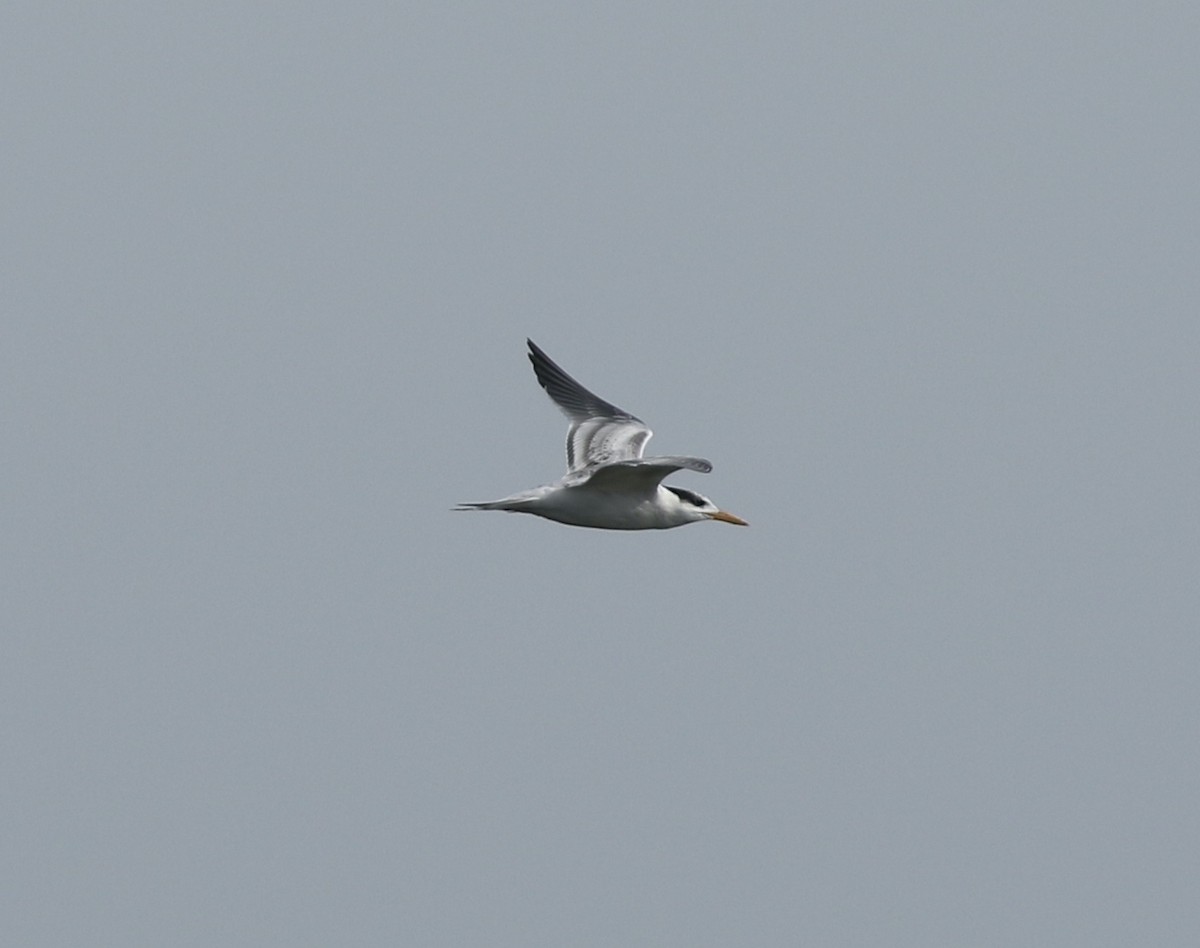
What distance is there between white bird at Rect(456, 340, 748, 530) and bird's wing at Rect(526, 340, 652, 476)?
0.01m

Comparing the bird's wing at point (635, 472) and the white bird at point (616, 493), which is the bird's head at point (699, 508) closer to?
the white bird at point (616, 493)

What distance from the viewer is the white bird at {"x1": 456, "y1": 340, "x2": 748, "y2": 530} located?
48.6 ft

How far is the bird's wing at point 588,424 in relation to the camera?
56.8 feet

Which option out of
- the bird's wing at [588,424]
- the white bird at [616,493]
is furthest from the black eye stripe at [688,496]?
the bird's wing at [588,424]

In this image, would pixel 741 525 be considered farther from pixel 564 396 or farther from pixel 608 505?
pixel 564 396

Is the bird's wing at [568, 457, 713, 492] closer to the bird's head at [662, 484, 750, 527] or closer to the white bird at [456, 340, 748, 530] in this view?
the white bird at [456, 340, 748, 530]

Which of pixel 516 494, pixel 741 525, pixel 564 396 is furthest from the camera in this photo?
pixel 564 396

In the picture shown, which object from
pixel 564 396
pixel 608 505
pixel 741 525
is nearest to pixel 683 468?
pixel 608 505

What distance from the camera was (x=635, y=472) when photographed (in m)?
14.9

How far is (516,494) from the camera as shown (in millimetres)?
15289

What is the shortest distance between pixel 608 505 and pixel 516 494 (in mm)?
823

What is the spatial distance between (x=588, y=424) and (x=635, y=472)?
3.17 meters

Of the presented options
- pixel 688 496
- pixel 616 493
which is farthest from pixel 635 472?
pixel 688 496

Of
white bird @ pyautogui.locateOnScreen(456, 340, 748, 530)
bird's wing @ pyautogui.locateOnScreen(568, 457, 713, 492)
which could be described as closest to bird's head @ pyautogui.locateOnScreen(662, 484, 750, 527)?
white bird @ pyautogui.locateOnScreen(456, 340, 748, 530)
